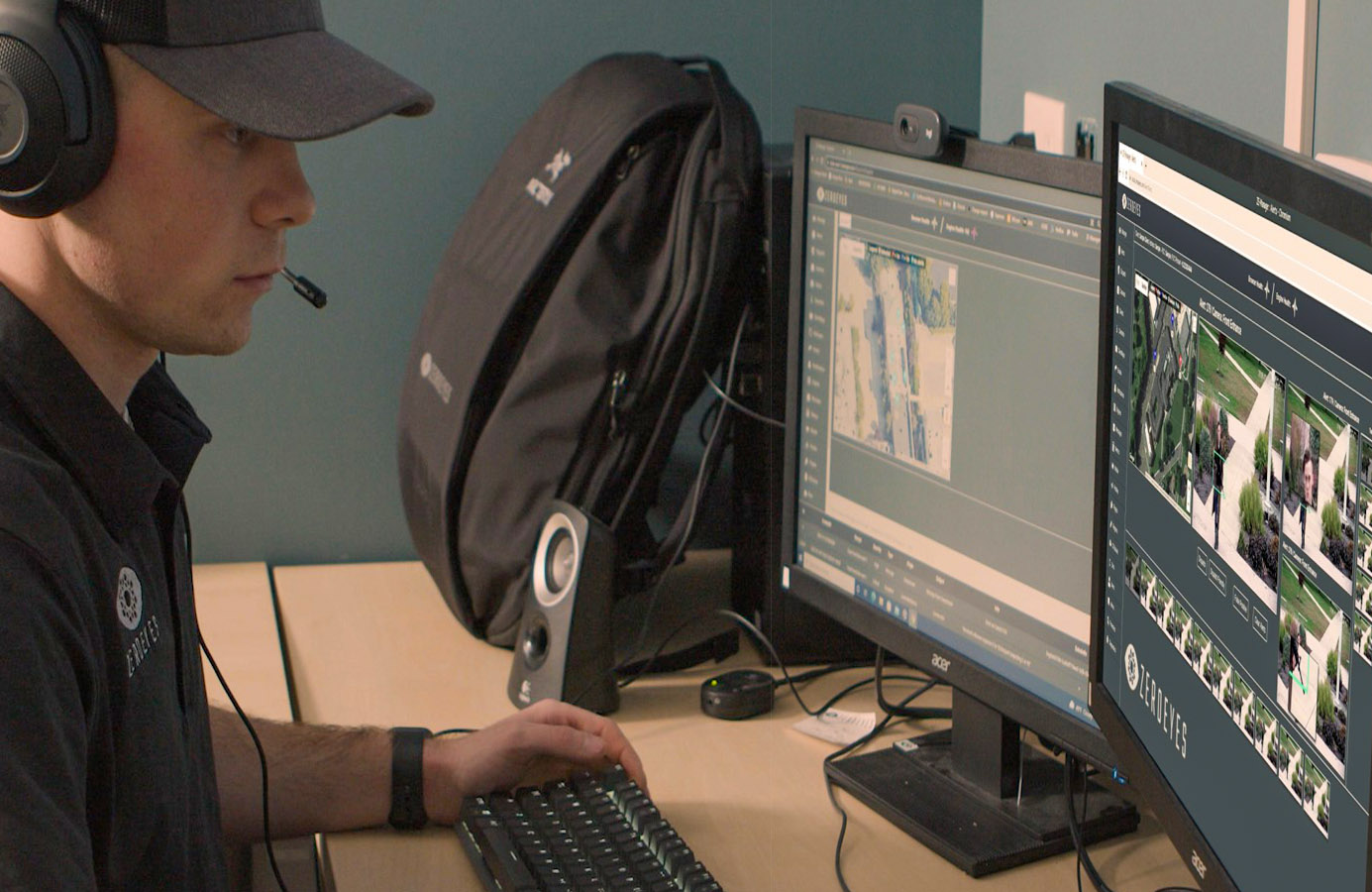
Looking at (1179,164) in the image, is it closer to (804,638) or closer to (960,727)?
(960,727)

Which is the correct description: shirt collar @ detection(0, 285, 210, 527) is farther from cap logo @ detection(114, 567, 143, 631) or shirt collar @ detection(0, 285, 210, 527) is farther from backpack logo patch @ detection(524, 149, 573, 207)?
backpack logo patch @ detection(524, 149, 573, 207)

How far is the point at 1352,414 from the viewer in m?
0.57

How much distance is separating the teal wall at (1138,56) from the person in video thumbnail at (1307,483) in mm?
590

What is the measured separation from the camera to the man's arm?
1.09 meters

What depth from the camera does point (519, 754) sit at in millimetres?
1114

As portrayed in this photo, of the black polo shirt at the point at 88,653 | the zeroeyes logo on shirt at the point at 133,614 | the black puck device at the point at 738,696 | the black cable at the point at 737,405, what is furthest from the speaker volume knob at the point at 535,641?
the zeroeyes logo on shirt at the point at 133,614

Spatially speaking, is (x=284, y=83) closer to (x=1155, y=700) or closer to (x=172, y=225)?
(x=172, y=225)

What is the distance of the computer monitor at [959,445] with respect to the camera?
3.18 ft

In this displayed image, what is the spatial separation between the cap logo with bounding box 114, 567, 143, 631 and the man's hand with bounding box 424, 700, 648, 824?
302mm

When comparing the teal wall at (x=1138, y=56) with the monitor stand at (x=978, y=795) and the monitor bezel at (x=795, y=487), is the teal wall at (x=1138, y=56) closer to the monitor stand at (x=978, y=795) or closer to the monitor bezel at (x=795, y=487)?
the monitor bezel at (x=795, y=487)

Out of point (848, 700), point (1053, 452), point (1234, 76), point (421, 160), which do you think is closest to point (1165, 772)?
point (1053, 452)

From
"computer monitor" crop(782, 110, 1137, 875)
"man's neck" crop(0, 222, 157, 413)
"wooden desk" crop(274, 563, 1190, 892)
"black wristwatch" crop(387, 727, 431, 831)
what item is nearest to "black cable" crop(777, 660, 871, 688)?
"wooden desk" crop(274, 563, 1190, 892)

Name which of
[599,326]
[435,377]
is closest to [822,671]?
[599,326]

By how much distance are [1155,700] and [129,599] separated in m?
0.56
